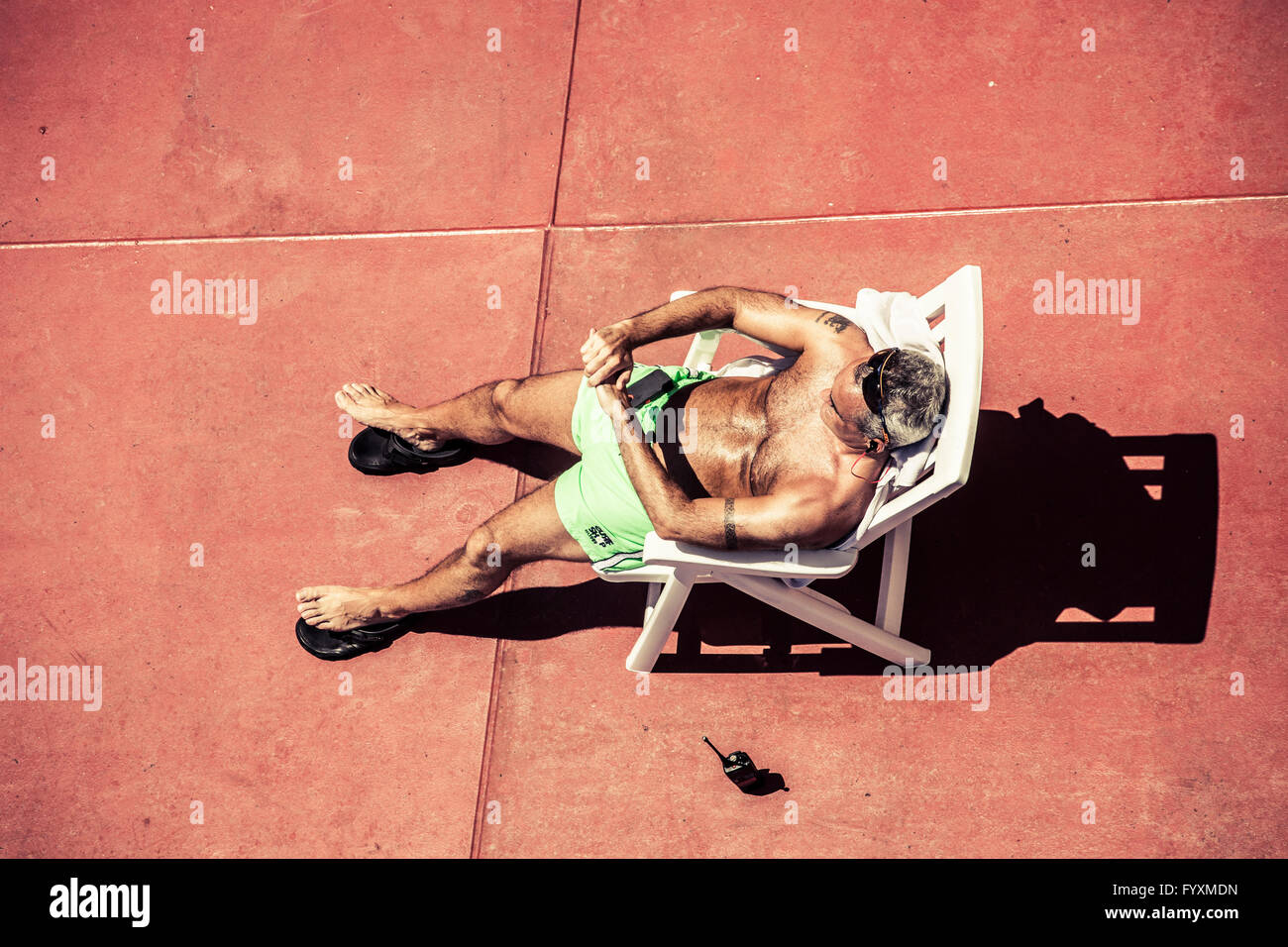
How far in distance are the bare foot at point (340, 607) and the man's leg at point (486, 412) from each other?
2.07 feet

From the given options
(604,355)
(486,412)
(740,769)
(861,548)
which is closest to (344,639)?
(486,412)

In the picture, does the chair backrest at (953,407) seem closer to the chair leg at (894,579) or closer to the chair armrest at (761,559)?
the chair armrest at (761,559)

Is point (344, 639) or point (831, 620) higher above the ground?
point (831, 620)

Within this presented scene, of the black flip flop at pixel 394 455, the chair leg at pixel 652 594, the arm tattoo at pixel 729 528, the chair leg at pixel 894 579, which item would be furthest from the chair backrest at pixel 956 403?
the black flip flop at pixel 394 455

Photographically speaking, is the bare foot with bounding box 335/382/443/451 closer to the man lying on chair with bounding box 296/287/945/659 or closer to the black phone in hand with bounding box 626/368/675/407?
the man lying on chair with bounding box 296/287/945/659

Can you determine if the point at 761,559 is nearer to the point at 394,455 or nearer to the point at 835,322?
the point at 835,322

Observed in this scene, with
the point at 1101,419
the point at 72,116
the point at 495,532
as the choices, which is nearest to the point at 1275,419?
the point at 1101,419

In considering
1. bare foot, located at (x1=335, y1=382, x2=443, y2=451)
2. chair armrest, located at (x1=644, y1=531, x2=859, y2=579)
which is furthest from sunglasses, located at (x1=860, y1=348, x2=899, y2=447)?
bare foot, located at (x1=335, y1=382, x2=443, y2=451)

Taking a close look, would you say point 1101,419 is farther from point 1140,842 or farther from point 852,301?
point 1140,842

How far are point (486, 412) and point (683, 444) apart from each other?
0.85 m

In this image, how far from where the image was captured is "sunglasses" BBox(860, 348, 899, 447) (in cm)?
234

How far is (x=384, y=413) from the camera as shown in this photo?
3.52m
